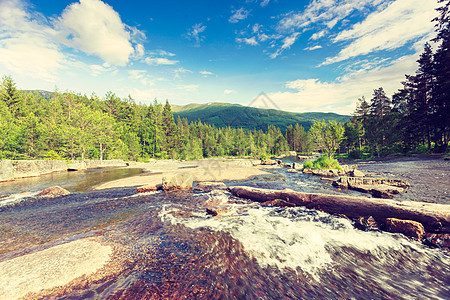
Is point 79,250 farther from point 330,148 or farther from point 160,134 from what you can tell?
point 160,134

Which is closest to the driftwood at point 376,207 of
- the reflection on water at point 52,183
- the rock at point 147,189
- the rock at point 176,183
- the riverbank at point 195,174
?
the rock at point 176,183

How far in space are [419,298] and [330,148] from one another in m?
40.3

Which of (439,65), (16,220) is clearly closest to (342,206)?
(16,220)

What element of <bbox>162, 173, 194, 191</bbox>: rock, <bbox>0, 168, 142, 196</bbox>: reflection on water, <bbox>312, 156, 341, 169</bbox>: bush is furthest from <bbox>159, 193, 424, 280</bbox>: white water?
<bbox>312, 156, 341, 169</bbox>: bush

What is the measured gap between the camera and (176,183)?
14.9 metres

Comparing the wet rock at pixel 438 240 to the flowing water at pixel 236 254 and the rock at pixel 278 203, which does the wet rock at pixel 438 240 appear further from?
the rock at pixel 278 203

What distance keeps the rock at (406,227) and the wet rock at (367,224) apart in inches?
17.0

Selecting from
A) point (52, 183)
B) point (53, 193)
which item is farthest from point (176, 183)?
point (52, 183)

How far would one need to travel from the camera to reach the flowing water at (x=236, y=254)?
403 centimetres

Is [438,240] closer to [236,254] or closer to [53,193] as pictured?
[236,254]

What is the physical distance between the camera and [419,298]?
3766mm

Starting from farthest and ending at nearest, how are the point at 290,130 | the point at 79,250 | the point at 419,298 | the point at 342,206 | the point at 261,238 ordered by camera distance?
1. the point at 290,130
2. the point at 342,206
3. the point at 261,238
4. the point at 79,250
5. the point at 419,298

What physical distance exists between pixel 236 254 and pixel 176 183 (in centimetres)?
1047

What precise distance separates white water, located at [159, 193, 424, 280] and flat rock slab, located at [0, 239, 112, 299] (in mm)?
3332
